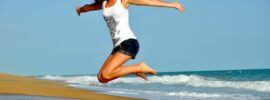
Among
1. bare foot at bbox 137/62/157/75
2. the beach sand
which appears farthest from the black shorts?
the beach sand

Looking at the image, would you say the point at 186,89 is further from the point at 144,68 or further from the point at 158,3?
the point at 158,3

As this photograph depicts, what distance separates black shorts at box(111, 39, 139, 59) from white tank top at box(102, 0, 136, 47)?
44 mm

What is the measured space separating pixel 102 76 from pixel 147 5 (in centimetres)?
104

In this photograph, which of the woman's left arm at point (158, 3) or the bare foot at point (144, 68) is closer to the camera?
the woman's left arm at point (158, 3)

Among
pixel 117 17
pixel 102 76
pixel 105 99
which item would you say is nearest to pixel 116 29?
pixel 117 17

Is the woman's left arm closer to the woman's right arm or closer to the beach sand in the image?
the woman's right arm

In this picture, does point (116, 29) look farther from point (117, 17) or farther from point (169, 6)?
point (169, 6)

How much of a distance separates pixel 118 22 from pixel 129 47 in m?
0.33

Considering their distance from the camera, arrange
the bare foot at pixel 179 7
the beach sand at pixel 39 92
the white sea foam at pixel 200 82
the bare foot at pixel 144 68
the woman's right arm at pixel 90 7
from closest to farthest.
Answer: the bare foot at pixel 179 7, the woman's right arm at pixel 90 7, the bare foot at pixel 144 68, the beach sand at pixel 39 92, the white sea foam at pixel 200 82

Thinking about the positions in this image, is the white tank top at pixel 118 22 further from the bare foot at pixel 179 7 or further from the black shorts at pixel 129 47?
the bare foot at pixel 179 7

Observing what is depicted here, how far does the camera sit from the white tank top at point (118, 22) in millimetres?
6594

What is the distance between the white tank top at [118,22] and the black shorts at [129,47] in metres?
0.04

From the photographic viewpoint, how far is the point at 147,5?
6664 mm

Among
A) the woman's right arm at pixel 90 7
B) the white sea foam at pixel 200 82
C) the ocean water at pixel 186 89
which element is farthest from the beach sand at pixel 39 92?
the white sea foam at pixel 200 82
